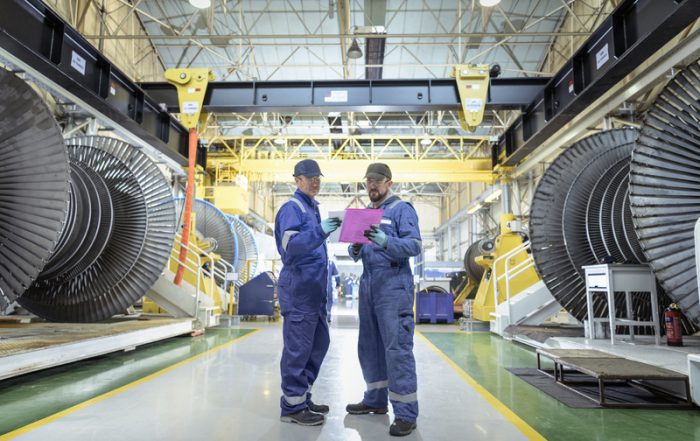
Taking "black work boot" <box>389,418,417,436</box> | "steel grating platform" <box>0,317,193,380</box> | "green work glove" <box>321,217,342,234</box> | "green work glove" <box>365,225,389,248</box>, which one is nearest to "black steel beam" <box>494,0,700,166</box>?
"green work glove" <box>365,225,389,248</box>

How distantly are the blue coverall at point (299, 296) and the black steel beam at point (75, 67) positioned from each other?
3524mm

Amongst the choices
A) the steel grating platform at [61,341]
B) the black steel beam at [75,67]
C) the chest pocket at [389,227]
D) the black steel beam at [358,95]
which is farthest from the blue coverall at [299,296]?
the black steel beam at [358,95]

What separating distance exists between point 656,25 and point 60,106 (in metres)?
10.6

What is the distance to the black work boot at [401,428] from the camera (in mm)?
2574

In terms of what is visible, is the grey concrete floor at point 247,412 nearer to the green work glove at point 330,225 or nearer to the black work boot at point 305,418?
the black work boot at point 305,418

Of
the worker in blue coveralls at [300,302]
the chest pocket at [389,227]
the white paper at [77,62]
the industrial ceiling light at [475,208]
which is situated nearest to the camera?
the worker in blue coveralls at [300,302]

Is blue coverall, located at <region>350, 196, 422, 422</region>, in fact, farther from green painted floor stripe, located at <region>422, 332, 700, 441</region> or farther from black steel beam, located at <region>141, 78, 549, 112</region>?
black steel beam, located at <region>141, 78, 549, 112</region>

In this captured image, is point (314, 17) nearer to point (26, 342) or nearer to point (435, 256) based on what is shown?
point (26, 342)

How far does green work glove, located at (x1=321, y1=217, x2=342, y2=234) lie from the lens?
282 cm

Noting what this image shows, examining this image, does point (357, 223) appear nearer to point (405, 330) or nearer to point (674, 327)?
point (405, 330)

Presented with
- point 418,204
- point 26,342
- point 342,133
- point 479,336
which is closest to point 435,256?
point 418,204

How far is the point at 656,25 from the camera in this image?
4246 millimetres

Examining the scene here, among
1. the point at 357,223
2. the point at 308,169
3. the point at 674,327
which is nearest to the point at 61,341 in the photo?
the point at 308,169

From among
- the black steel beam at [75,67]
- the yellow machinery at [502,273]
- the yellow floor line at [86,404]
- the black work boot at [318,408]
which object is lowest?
the yellow floor line at [86,404]
